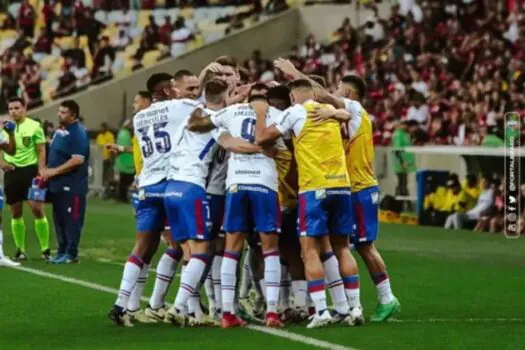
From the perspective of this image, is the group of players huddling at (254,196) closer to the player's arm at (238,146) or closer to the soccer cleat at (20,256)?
the player's arm at (238,146)

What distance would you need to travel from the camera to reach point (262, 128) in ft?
41.7

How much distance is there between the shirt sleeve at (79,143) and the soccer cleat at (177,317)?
22.2ft

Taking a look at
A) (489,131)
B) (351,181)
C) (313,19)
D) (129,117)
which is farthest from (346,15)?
(351,181)

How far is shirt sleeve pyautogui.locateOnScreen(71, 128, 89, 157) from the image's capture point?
1930 centimetres

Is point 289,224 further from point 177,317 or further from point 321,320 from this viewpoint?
point 177,317

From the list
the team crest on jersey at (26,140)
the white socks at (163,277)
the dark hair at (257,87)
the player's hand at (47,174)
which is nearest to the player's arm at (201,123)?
the dark hair at (257,87)

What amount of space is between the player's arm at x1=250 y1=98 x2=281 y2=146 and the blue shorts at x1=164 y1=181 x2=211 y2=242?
661 millimetres

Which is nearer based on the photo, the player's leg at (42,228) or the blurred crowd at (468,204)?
the player's leg at (42,228)

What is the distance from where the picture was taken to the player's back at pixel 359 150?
1342 cm

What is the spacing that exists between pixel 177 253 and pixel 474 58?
20426 millimetres

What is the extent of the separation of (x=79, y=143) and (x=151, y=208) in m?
6.28

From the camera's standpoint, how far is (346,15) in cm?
4209

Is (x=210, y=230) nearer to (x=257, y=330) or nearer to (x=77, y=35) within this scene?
(x=257, y=330)

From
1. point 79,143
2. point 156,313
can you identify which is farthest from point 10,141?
point 156,313
